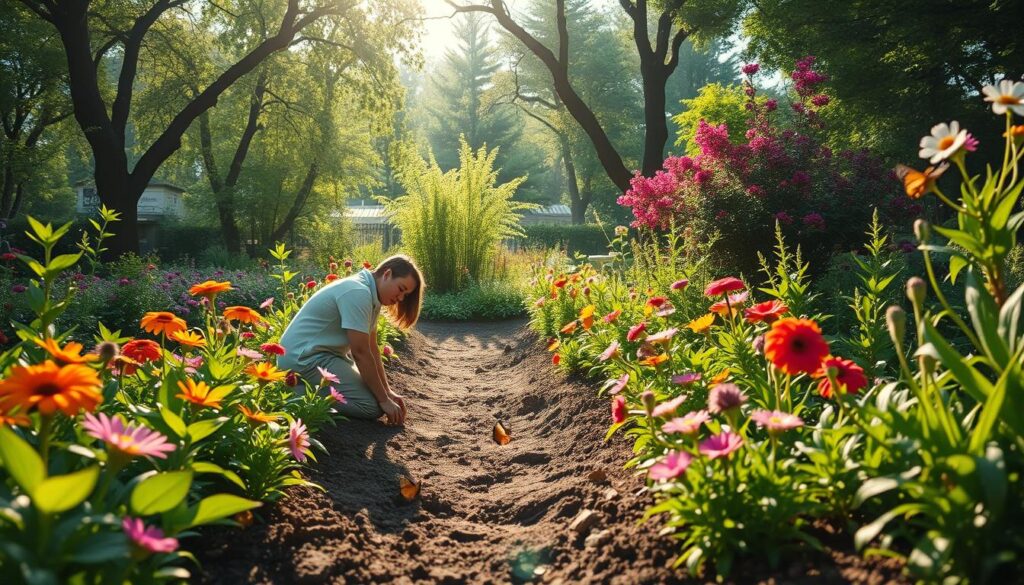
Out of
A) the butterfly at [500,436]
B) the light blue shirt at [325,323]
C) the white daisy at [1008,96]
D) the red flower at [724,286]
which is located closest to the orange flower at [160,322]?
the light blue shirt at [325,323]

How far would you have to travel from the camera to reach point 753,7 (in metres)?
13.0

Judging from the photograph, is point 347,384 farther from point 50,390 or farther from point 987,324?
point 987,324

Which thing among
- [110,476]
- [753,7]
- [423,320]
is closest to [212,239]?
[423,320]

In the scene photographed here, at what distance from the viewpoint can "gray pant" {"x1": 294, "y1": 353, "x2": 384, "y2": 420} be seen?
160 inches

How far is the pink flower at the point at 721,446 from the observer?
1.57 m

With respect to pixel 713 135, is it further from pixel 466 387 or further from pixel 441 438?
pixel 441 438

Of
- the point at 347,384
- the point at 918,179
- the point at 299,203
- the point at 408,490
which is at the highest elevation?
the point at 299,203

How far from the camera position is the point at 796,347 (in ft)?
5.75

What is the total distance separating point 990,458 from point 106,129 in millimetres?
12469

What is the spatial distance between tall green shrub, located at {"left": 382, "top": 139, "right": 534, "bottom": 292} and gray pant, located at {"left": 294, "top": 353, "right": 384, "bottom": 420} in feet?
24.3

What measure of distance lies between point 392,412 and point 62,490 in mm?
2968

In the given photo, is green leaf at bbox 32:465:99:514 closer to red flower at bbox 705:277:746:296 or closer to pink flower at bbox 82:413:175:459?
pink flower at bbox 82:413:175:459

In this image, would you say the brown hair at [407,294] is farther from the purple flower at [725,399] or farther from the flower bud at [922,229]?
the flower bud at [922,229]

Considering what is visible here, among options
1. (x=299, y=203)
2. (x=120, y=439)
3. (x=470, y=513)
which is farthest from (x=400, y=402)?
(x=299, y=203)
